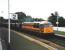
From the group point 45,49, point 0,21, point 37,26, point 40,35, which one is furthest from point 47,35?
point 0,21

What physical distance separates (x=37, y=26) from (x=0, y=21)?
63133 millimetres

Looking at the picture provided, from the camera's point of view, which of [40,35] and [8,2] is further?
[40,35]

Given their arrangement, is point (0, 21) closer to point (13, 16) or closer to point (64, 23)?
point (64, 23)

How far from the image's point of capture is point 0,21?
4129 inches

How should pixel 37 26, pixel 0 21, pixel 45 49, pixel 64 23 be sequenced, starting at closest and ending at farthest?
pixel 45 49
pixel 37 26
pixel 64 23
pixel 0 21

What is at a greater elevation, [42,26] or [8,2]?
[8,2]

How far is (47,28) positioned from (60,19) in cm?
4177

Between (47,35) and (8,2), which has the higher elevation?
(8,2)

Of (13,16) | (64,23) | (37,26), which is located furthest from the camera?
(64,23)

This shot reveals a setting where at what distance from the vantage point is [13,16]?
2144 centimetres

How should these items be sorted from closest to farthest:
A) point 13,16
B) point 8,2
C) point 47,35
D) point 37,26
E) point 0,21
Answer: point 13,16, point 8,2, point 47,35, point 37,26, point 0,21

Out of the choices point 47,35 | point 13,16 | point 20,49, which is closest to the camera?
point 20,49

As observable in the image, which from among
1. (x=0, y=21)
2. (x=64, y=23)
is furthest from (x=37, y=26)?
(x=0, y=21)

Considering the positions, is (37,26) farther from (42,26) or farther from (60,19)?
(60,19)
